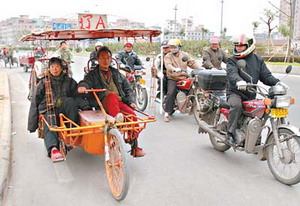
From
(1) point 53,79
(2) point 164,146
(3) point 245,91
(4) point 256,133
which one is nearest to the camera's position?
(4) point 256,133

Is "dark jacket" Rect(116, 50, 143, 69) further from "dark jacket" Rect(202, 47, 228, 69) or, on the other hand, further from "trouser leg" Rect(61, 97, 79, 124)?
"trouser leg" Rect(61, 97, 79, 124)

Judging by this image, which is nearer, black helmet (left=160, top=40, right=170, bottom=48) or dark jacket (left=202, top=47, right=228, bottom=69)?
dark jacket (left=202, top=47, right=228, bottom=69)

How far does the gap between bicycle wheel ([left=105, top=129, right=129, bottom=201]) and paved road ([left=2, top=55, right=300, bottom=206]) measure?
0.14 metres

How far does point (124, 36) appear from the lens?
5.29 metres

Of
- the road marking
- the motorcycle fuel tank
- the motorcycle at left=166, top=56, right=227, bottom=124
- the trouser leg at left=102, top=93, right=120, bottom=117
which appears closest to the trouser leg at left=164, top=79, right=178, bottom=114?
the motorcycle at left=166, top=56, right=227, bottom=124

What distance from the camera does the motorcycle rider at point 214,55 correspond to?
7680 mm

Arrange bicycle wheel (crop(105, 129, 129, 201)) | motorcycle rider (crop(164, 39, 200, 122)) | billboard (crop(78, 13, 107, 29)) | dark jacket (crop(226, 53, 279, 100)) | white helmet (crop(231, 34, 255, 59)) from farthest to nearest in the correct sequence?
motorcycle rider (crop(164, 39, 200, 122)) → dark jacket (crop(226, 53, 279, 100)) → white helmet (crop(231, 34, 255, 59)) → billboard (crop(78, 13, 107, 29)) → bicycle wheel (crop(105, 129, 129, 201))

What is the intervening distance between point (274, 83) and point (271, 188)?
55.0 inches

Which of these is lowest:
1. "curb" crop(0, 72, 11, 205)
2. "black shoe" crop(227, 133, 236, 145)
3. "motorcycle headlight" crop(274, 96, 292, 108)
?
"curb" crop(0, 72, 11, 205)

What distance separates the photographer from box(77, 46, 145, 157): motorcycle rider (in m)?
4.80

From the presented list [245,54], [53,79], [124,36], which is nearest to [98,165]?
[53,79]

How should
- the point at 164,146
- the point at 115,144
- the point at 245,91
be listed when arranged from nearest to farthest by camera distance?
the point at 115,144 → the point at 245,91 → the point at 164,146

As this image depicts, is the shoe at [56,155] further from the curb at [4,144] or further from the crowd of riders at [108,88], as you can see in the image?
the curb at [4,144]

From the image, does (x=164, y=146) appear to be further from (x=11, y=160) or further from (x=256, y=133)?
(x=11, y=160)
